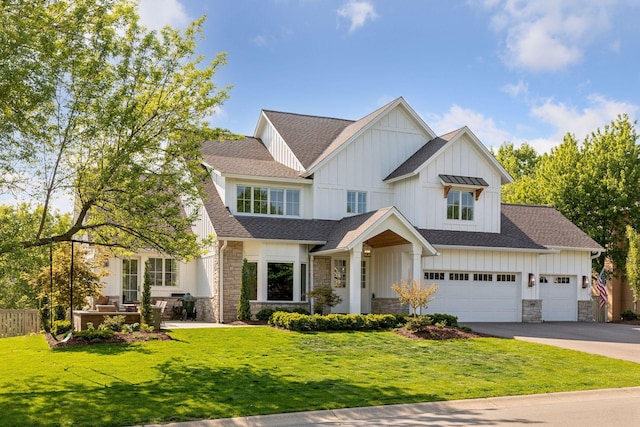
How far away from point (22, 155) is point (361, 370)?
834cm

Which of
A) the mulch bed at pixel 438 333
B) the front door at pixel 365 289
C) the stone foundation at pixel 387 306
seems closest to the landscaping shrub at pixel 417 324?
the mulch bed at pixel 438 333

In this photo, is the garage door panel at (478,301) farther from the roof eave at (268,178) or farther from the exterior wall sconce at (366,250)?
the roof eave at (268,178)

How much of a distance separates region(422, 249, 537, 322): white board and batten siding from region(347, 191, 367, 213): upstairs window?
12.0 ft

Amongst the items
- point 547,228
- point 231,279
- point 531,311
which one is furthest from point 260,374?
point 547,228

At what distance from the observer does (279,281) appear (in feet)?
77.6

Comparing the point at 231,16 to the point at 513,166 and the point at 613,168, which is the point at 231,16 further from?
the point at 513,166

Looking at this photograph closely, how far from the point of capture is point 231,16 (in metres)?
18.8

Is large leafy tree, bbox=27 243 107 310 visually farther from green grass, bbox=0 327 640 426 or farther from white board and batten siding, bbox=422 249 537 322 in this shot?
white board and batten siding, bbox=422 249 537 322

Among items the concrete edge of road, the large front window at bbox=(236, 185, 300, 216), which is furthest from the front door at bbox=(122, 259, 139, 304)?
the concrete edge of road

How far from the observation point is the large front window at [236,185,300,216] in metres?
24.9

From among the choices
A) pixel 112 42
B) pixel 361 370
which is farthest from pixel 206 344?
pixel 112 42

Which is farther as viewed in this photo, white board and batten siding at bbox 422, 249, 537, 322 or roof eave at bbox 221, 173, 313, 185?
white board and batten siding at bbox 422, 249, 537, 322

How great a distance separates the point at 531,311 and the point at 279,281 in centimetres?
1041

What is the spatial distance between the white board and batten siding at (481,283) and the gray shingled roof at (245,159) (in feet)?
22.8
